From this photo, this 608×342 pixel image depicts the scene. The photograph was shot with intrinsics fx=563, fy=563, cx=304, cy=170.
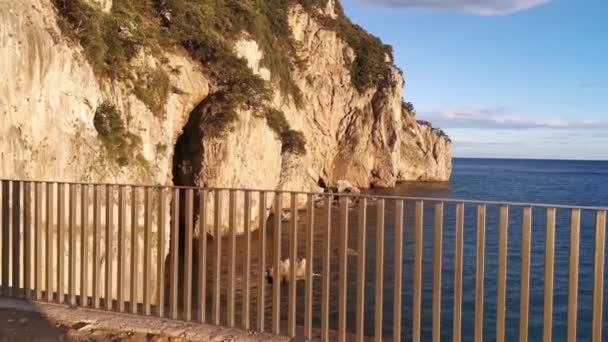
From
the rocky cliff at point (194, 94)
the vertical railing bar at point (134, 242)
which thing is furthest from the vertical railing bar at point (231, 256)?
the rocky cliff at point (194, 94)

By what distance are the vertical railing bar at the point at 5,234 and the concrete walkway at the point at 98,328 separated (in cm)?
57

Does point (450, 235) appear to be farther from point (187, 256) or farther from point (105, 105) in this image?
point (187, 256)

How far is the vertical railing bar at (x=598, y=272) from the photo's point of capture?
14.4 feet

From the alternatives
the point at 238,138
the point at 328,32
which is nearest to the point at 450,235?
the point at 238,138

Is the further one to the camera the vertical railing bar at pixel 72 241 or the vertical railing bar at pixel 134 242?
the vertical railing bar at pixel 72 241

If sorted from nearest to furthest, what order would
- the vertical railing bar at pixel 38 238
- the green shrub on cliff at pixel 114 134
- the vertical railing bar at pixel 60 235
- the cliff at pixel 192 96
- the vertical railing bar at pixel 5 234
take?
the vertical railing bar at pixel 60 235 < the vertical railing bar at pixel 38 238 < the vertical railing bar at pixel 5 234 < the cliff at pixel 192 96 < the green shrub on cliff at pixel 114 134

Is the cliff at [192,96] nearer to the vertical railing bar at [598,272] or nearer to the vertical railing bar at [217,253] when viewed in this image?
the vertical railing bar at [217,253]

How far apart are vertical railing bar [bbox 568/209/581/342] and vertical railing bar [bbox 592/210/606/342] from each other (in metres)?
0.14

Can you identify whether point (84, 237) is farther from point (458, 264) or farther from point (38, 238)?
point (458, 264)

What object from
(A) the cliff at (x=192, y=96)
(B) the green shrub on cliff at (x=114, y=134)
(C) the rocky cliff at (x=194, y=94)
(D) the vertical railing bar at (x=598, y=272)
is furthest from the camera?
(B) the green shrub on cliff at (x=114, y=134)

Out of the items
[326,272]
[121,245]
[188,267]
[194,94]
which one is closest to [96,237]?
[121,245]

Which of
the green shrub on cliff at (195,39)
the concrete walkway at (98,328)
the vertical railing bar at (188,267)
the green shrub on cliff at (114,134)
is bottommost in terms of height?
the concrete walkway at (98,328)

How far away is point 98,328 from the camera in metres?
5.66

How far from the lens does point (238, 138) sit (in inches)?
1134
